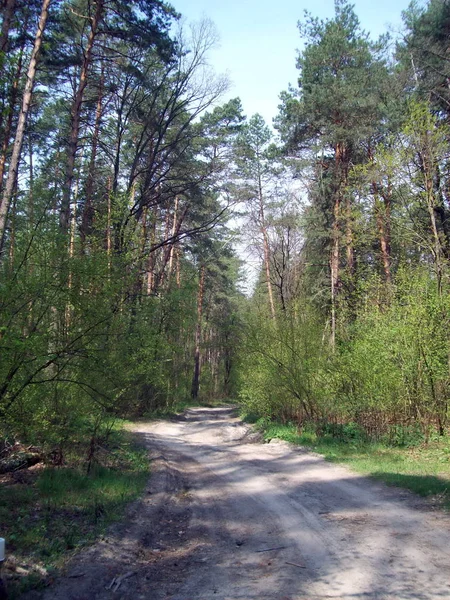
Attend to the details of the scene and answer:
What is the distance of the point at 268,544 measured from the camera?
5.45m

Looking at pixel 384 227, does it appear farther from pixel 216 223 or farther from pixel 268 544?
pixel 268 544

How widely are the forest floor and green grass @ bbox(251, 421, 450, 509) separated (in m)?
0.42

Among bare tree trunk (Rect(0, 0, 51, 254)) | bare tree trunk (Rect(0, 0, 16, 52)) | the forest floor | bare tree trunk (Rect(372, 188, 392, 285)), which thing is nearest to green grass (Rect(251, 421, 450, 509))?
the forest floor

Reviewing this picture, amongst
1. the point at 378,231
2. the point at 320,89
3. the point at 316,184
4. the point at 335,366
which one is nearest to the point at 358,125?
the point at 320,89

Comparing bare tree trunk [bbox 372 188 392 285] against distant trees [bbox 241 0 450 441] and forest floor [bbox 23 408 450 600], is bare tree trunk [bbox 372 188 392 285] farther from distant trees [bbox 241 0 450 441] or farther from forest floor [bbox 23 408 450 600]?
forest floor [bbox 23 408 450 600]

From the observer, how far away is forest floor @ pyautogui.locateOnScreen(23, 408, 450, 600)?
4.20 meters

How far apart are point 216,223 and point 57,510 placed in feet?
37.5

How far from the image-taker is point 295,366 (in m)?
15.0

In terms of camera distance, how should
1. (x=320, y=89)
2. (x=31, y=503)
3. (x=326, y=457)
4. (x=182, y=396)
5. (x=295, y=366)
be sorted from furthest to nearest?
(x=182, y=396)
(x=320, y=89)
(x=295, y=366)
(x=326, y=457)
(x=31, y=503)

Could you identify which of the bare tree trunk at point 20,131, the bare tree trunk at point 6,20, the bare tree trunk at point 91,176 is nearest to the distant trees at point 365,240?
the bare tree trunk at point 91,176

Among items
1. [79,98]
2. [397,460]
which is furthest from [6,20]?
[397,460]

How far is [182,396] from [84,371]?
26974mm

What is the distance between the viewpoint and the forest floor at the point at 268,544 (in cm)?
420

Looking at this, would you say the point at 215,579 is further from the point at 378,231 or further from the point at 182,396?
the point at 182,396
